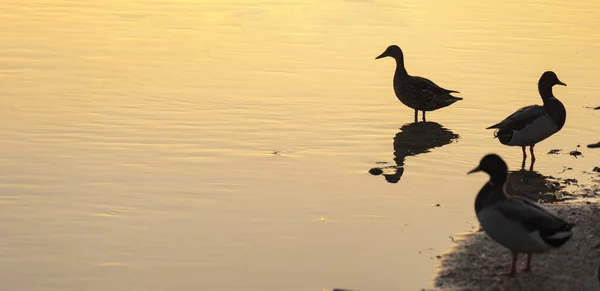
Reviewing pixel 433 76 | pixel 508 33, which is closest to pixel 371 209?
pixel 433 76

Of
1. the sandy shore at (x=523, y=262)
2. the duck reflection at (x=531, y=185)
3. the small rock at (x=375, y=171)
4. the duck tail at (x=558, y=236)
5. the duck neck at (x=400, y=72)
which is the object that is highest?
the duck neck at (x=400, y=72)

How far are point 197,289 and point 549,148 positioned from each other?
8549 millimetres

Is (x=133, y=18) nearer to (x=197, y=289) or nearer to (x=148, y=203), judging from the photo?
(x=148, y=203)

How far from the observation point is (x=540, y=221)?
9.59 meters

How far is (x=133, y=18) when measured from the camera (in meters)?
27.5

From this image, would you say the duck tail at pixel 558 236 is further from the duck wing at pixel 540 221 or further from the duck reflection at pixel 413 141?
the duck reflection at pixel 413 141

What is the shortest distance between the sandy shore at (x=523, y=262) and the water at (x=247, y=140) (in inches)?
12.1

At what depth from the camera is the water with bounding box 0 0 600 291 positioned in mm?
10930

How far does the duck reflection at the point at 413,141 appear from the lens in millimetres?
14861

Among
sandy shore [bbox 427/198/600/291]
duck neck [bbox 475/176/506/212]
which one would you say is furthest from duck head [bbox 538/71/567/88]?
duck neck [bbox 475/176/506/212]

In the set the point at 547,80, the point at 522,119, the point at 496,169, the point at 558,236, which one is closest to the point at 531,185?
the point at 522,119

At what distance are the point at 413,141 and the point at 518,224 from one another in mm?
7502

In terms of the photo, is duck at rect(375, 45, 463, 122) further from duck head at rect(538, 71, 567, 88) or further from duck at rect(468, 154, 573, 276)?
duck at rect(468, 154, 573, 276)

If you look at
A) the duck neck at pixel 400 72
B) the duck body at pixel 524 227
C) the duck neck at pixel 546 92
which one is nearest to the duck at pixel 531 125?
the duck neck at pixel 546 92
